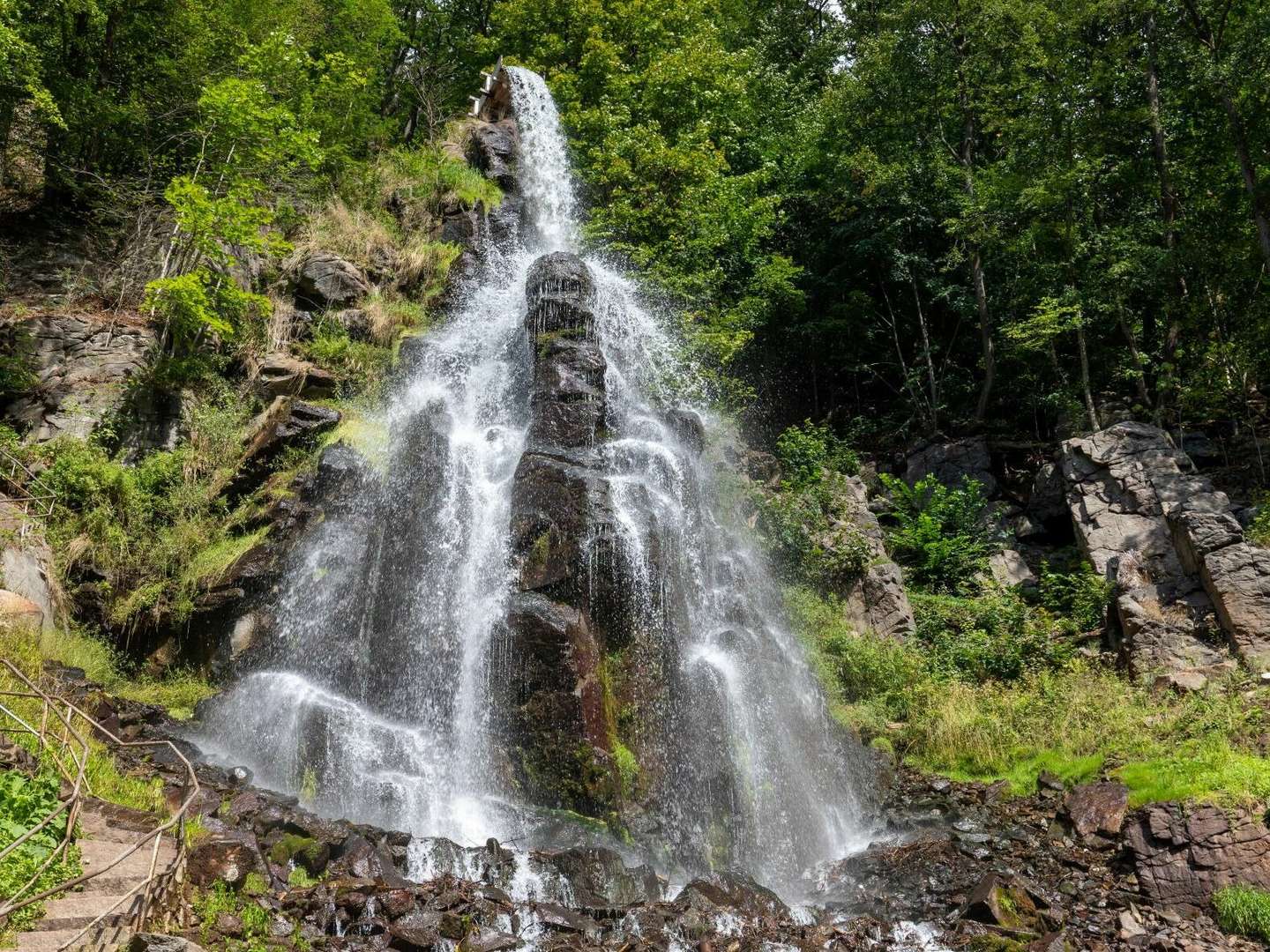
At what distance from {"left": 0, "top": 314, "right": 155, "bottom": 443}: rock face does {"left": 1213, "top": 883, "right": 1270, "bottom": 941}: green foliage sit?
16241mm

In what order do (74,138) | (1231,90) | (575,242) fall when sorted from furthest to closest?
(575,242) → (74,138) → (1231,90)

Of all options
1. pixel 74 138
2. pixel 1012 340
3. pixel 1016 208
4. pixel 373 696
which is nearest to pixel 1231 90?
pixel 1016 208

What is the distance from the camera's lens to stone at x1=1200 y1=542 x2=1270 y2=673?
11.4m

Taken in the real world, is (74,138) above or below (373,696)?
above

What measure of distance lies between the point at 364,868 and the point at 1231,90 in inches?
Answer: 731

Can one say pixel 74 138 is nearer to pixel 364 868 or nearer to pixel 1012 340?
pixel 364 868

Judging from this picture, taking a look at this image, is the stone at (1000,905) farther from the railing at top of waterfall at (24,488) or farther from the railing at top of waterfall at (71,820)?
the railing at top of waterfall at (24,488)

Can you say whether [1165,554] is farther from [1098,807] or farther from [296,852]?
[296,852]

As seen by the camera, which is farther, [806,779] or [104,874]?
[806,779]

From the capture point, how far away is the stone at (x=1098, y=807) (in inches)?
364

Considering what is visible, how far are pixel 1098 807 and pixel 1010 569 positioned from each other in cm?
744

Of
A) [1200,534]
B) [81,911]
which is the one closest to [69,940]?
[81,911]

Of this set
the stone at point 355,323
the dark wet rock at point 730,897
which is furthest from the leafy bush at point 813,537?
the stone at point 355,323

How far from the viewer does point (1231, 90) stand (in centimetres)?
1477
